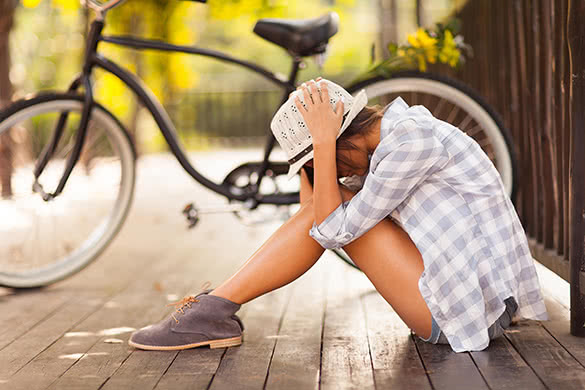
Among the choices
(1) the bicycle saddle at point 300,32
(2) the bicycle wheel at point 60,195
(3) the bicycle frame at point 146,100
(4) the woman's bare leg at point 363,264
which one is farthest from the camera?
(2) the bicycle wheel at point 60,195

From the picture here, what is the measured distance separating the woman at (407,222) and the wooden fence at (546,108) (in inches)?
7.2

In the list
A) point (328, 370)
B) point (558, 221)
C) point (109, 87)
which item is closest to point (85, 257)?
point (328, 370)

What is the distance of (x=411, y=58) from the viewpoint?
2.82 metres

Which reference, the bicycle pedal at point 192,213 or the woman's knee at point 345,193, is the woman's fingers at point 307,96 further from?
the bicycle pedal at point 192,213

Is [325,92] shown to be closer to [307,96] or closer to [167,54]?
[307,96]

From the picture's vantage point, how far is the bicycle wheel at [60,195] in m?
2.80

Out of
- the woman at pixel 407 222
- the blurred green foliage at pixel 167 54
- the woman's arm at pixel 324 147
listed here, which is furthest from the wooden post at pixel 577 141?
the blurred green foliage at pixel 167 54

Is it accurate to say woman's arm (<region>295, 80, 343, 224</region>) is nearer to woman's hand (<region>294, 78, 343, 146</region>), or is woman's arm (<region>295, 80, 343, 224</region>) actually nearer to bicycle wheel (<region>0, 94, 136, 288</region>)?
woman's hand (<region>294, 78, 343, 146</region>)

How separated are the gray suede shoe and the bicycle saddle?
92 cm

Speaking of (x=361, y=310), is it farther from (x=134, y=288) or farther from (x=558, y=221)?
(x=134, y=288)

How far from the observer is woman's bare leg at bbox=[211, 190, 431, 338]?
1851mm

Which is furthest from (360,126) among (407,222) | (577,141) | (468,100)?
(468,100)

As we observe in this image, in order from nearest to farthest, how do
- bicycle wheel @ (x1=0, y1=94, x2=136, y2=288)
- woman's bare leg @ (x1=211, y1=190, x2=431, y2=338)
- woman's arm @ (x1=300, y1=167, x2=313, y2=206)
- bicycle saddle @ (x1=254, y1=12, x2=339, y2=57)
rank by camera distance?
woman's bare leg @ (x1=211, y1=190, x2=431, y2=338), woman's arm @ (x1=300, y1=167, x2=313, y2=206), bicycle saddle @ (x1=254, y1=12, x2=339, y2=57), bicycle wheel @ (x1=0, y1=94, x2=136, y2=288)

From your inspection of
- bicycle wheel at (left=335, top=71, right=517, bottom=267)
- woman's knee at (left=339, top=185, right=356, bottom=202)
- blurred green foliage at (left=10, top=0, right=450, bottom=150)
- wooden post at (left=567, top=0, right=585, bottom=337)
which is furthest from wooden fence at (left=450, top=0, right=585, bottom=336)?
blurred green foliage at (left=10, top=0, right=450, bottom=150)
